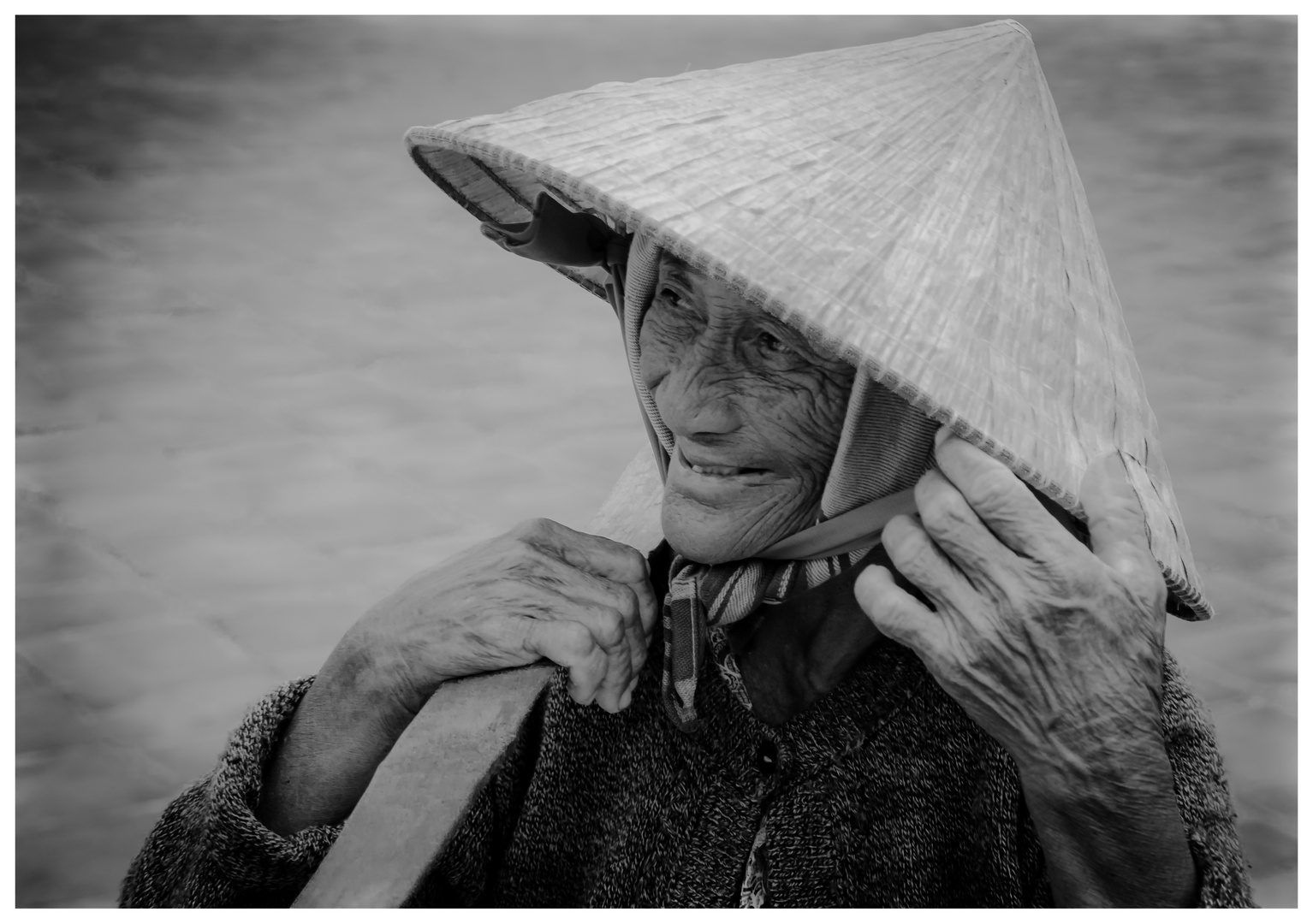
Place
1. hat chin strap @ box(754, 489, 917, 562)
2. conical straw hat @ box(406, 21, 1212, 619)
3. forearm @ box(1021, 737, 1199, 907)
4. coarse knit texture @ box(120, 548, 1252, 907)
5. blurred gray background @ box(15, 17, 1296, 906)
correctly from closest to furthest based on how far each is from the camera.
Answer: conical straw hat @ box(406, 21, 1212, 619) → forearm @ box(1021, 737, 1199, 907) → hat chin strap @ box(754, 489, 917, 562) → coarse knit texture @ box(120, 548, 1252, 907) → blurred gray background @ box(15, 17, 1296, 906)

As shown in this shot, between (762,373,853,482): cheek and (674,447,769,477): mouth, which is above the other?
(762,373,853,482): cheek

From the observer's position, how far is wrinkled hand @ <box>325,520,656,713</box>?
1238mm

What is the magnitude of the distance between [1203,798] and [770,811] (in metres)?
0.48

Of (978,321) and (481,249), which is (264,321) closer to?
(481,249)

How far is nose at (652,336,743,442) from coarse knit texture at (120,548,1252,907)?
337 millimetres

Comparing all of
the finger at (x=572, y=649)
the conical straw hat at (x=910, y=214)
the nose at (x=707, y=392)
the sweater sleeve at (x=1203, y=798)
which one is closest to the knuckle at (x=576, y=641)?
the finger at (x=572, y=649)

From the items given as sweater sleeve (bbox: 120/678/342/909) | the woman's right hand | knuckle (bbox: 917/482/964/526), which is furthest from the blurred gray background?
knuckle (bbox: 917/482/964/526)

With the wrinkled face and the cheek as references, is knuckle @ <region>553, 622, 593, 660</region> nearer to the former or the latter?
the wrinkled face

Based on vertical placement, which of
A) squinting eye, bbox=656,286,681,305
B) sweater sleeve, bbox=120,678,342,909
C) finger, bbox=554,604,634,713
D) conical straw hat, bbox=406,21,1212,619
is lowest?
sweater sleeve, bbox=120,678,342,909

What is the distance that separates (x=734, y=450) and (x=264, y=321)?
82.9 inches

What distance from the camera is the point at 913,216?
1035 millimetres

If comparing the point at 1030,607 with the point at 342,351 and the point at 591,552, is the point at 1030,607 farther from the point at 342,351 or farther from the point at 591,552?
the point at 342,351

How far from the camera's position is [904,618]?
1.07 metres
